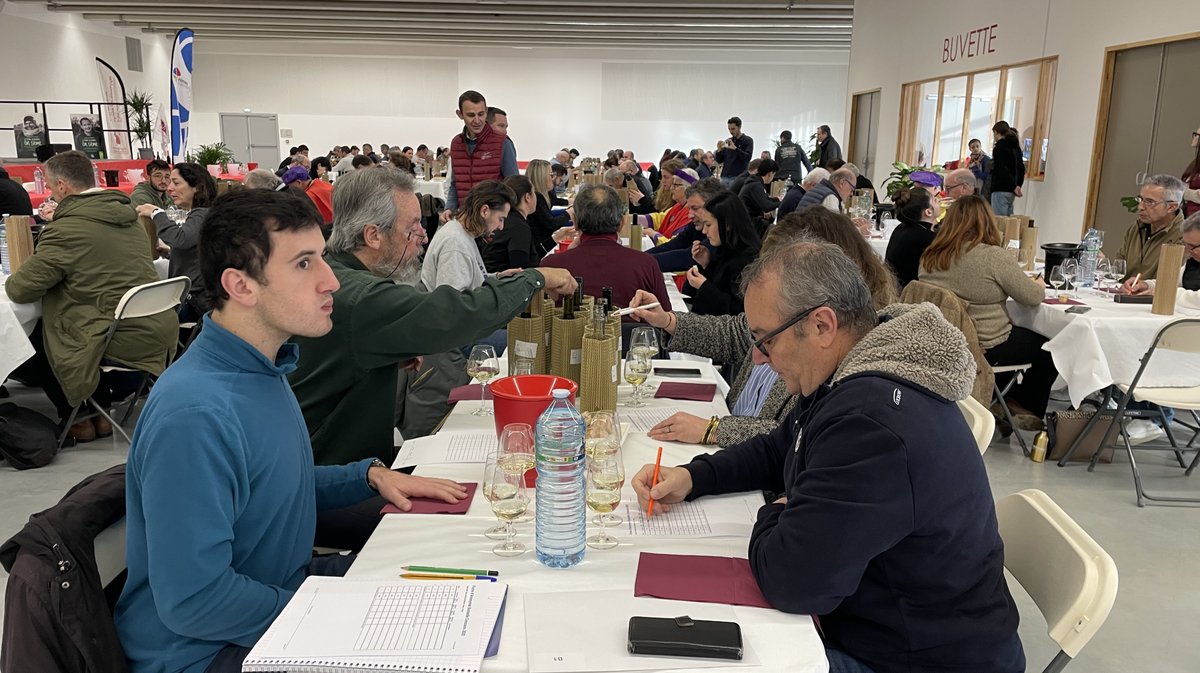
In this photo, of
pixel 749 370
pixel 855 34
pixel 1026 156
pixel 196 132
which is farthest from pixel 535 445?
pixel 196 132

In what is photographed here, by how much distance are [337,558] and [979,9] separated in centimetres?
1129

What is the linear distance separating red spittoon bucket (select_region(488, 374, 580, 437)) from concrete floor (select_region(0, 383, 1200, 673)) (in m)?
1.76

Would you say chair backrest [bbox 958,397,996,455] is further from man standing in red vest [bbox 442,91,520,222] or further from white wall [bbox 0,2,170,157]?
white wall [bbox 0,2,170,157]

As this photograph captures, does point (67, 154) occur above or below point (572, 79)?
below

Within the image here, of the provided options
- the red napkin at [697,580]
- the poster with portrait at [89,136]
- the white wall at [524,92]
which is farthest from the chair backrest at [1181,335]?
the white wall at [524,92]

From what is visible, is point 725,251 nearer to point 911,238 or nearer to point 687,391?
point 911,238

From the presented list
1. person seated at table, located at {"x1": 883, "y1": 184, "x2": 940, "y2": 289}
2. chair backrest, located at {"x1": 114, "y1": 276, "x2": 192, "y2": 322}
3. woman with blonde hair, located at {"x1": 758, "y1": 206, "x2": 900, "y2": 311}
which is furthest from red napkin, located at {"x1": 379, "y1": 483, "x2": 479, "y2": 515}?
person seated at table, located at {"x1": 883, "y1": 184, "x2": 940, "y2": 289}

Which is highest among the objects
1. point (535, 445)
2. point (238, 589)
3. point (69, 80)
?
point (69, 80)

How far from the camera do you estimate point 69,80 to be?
1836cm

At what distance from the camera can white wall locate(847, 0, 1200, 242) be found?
7758 millimetres

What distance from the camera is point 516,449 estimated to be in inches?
65.0

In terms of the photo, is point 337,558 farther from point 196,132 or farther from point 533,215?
point 196,132

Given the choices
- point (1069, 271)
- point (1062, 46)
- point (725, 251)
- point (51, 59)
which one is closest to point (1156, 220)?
point (1069, 271)

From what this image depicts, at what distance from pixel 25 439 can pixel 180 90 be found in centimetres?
897
